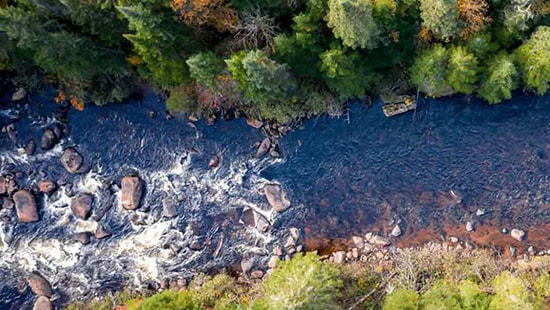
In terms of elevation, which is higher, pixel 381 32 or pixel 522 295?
pixel 381 32

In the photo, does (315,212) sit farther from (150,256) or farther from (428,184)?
(150,256)

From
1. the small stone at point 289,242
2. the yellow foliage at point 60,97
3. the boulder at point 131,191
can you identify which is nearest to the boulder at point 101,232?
the boulder at point 131,191

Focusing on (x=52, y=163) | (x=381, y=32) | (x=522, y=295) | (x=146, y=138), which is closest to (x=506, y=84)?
(x=381, y=32)

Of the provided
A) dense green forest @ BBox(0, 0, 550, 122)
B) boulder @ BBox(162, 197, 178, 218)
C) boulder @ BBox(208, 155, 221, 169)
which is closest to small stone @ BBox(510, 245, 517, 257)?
dense green forest @ BBox(0, 0, 550, 122)

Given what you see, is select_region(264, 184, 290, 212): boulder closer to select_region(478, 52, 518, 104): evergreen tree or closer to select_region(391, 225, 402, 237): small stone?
select_region(391, 225, 402, 237): small stone

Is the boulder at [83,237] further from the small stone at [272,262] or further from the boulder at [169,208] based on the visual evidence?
the small stone at [272,262]

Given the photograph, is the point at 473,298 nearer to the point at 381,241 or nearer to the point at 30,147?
the point at 381,241
